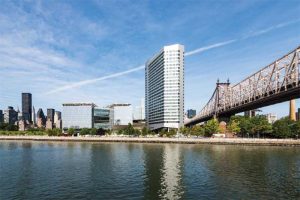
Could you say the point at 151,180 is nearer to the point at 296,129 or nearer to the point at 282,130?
the point at 282,130

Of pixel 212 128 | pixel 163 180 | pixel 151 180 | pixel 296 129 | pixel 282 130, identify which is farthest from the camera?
pixel 212 128

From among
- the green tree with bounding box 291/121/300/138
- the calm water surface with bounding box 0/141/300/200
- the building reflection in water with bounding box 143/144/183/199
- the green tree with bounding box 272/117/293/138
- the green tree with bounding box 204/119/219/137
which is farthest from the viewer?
the green tree with bounding box 204/119/219/137

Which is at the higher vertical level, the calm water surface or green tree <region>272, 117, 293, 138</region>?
green tree <region>272, 117, 293, 138</region>

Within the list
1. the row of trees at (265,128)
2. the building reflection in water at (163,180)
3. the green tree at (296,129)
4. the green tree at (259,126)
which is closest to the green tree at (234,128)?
the row of trees at (265,128)

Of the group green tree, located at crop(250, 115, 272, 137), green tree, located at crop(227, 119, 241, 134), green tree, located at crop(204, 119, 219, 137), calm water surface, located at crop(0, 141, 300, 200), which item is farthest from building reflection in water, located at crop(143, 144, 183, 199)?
green tree, located at crop(227, 119, 241, 134)

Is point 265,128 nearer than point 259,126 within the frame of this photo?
Yes

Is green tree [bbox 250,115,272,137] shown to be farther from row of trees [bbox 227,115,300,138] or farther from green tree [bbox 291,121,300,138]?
green tree [bbox 291,121,300,138]

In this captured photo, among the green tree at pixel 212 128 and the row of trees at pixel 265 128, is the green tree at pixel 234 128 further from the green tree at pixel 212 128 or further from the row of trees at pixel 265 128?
the green tree at pixel 212 128

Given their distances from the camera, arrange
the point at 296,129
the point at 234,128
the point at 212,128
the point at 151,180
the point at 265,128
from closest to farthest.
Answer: the point at 151,180 → the point at 296,129 → the point at 265,128 → the point at 212,128 → the point at 234,128

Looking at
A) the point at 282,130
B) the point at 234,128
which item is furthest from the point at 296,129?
the point at 234,128

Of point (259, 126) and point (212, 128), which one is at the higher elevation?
point (259, 126)

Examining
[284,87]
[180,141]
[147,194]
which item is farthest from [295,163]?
[180,141]

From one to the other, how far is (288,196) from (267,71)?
76.1 metres

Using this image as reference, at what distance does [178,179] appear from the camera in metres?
62.2
